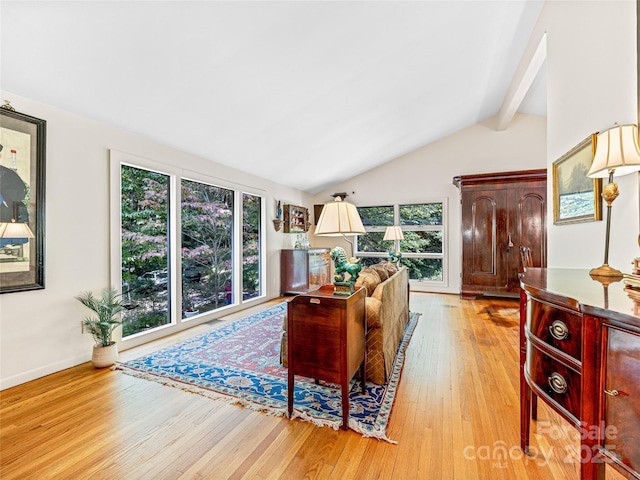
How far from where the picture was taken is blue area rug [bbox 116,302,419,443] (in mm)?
1898

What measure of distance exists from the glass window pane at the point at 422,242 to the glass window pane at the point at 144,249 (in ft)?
15.5

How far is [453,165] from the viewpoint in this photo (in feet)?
20.1

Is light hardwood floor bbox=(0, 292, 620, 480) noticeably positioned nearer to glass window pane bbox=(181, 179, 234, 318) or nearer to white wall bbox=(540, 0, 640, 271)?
white wall bbox=(540, 0, 640, 271)

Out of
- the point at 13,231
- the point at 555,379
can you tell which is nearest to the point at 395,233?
the point at 555,379

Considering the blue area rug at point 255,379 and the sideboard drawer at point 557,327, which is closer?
the sideboard drawer at point 557,327

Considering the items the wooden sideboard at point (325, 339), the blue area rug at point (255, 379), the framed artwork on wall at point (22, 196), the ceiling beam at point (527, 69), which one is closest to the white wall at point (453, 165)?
the ceiling beam at point (527, 69)

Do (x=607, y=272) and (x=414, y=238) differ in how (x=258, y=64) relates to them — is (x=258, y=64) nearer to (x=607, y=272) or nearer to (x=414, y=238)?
(x=607, y=272)

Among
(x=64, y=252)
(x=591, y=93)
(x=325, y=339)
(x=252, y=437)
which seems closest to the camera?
(x=252, y=437)

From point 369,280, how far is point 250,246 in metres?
3.09

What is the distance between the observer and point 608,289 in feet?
3.54

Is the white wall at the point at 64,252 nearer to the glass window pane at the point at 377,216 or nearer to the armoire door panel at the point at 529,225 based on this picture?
the glass window pane at the point at 377,216

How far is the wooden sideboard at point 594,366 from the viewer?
76 centimetres

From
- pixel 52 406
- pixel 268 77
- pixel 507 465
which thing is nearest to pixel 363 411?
pixel 507 465

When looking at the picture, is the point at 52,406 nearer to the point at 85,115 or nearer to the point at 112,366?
the point at 112,366
